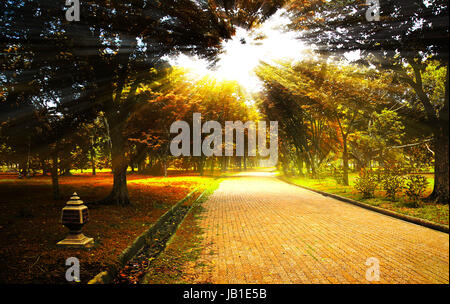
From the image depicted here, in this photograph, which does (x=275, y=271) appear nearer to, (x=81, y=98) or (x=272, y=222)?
(x=272, y=222)

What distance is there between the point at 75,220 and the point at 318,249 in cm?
516

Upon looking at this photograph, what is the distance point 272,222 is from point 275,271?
3657 mm

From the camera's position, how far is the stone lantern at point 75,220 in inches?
190

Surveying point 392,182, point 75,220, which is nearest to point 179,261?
point 75,220

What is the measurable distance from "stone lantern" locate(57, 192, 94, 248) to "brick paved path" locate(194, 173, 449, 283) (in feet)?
8.73

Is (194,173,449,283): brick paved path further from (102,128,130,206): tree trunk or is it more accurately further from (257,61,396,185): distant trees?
(257,61,396,185): distant trees

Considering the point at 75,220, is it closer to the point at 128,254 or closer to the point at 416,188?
the point at 128,254

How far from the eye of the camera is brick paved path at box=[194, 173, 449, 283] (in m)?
3.64

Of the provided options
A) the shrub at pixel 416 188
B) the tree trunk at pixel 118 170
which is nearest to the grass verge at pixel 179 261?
the tree trunk at pixel 118 170

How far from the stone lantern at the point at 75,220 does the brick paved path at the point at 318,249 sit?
266 cm

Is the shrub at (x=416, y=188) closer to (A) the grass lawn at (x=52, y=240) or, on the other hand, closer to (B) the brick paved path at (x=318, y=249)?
(B) the brick paved path at (x=318, y=249)

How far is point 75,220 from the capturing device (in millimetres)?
4844

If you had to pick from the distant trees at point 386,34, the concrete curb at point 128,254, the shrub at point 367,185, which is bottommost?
the concrete curb at point 128,254

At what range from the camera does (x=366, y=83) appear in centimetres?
1588
